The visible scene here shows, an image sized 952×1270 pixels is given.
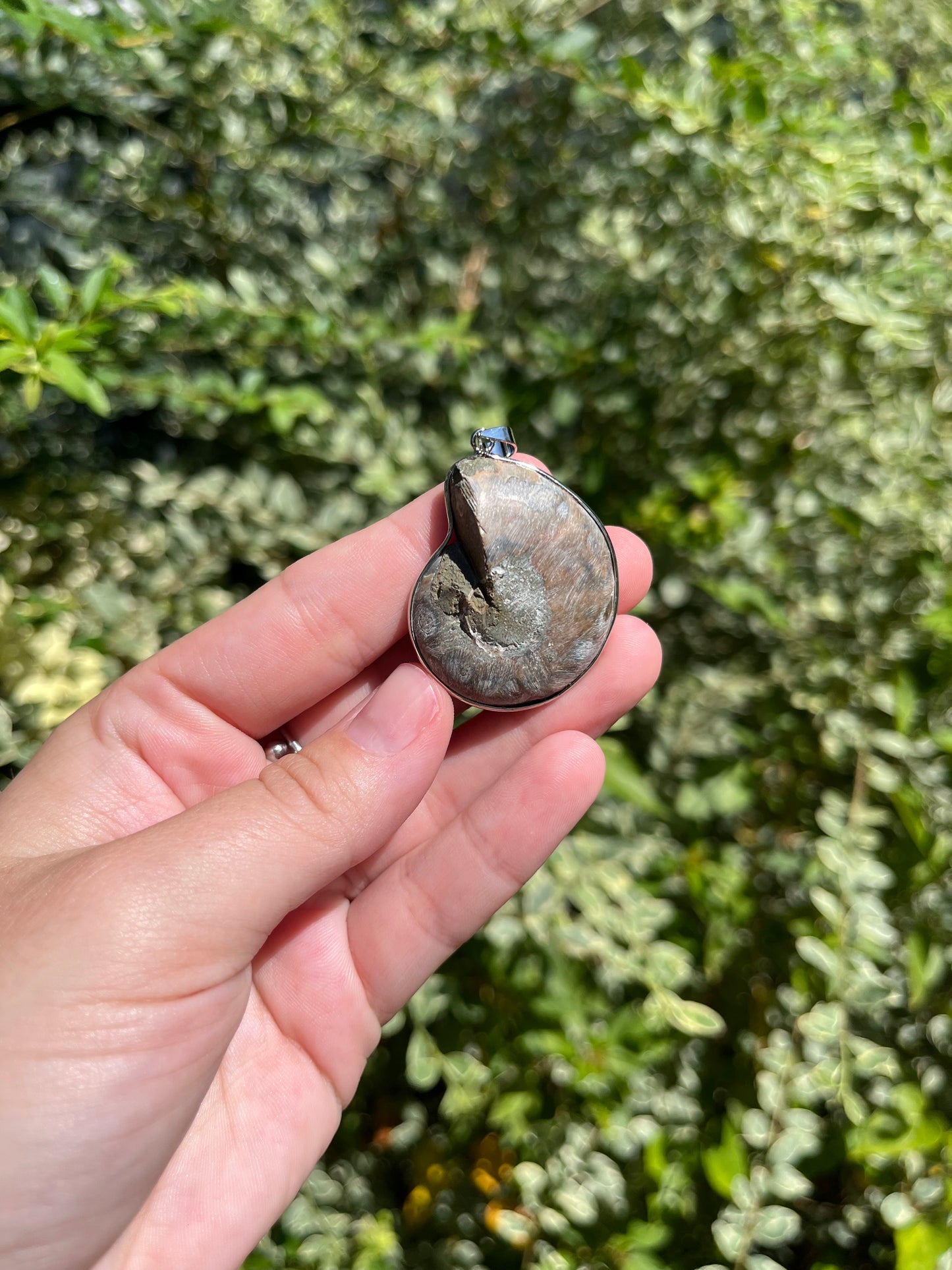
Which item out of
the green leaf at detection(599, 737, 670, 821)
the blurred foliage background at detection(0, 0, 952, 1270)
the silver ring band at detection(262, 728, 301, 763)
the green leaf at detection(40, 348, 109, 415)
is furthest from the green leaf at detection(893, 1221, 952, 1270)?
the green leaf at detection(40, 348, 109, 415)

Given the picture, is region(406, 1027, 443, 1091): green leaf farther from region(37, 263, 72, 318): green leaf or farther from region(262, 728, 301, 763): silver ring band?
region(37, 263, 72, 318): green leaf

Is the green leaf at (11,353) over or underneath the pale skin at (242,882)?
over

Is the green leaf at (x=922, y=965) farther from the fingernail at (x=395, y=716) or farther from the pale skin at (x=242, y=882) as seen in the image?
the fingernail at (x=395, y=716)

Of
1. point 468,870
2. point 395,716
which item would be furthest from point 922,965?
point 395,716

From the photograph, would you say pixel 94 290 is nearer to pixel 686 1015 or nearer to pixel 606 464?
pixel 606 464

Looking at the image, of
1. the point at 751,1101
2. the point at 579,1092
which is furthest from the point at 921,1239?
the point at 579,1092

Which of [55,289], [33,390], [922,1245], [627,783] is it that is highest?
[55,289]

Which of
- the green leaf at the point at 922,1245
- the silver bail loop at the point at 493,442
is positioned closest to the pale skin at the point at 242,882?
the silver bail loop at the point at 493,442
